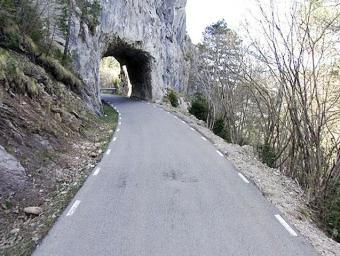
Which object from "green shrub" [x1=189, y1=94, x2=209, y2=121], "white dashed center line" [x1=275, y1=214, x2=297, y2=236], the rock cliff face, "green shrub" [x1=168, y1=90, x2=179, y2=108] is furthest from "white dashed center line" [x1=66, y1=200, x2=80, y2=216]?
"green shrub" [x1=168, y1=90, x2=179, y2=108]

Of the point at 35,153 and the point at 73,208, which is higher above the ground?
the point at 35,153

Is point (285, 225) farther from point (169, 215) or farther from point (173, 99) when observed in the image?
point (173, 99)

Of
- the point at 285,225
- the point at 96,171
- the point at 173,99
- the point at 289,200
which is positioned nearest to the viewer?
the point at 285,225

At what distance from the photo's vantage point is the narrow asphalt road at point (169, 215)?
5973 millimetres

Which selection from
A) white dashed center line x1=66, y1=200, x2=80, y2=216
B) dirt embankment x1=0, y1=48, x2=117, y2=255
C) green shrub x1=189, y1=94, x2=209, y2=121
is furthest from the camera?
green shrub x1=189, y1=94, x2=209, y2=121

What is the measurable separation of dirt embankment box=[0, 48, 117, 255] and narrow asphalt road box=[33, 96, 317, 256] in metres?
0.48

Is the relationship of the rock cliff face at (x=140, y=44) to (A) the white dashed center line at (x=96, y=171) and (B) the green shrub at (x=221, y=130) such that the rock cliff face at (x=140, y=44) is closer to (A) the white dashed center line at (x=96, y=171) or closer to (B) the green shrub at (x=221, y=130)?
(B) the green shrub at (x=221, y=130)

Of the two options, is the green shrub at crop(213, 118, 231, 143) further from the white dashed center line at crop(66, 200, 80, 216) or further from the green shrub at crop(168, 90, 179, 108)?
the white dashed center line at crop(66, 200, 80, 216)

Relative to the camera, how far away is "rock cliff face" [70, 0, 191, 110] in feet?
83.4

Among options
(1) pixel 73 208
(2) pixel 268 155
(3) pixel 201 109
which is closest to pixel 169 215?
(1) pixel 73 208

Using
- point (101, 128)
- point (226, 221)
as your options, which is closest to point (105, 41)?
point (101, 128)

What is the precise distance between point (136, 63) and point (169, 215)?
39198 millimetres

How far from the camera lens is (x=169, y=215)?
737 centimetres

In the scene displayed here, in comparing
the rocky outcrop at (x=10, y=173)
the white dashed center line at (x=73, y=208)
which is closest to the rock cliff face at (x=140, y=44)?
the rocky outcrop at (x=10, y=173)
